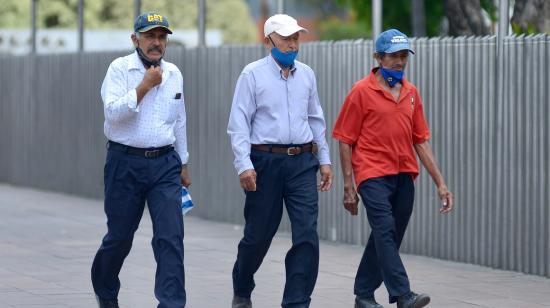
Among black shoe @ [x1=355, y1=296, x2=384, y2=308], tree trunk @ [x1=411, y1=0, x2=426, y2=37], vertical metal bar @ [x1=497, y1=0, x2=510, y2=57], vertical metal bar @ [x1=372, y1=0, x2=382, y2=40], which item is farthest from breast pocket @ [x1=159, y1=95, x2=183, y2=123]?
tree trunk @ [x1=411, y1=0, x2=426, y2=37]

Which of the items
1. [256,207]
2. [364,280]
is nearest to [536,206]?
[364,280]

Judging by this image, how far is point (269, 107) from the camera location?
9.00m

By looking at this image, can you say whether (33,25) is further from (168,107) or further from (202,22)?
(168,107)

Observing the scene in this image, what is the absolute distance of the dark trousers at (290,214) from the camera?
888cm

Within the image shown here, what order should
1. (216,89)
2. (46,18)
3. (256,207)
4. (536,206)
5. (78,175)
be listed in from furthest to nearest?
(46,18) → (78,175) → (216,89) → (536,206) → (256,207)

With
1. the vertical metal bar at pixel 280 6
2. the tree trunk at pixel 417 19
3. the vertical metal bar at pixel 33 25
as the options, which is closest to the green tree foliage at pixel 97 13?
the vertical metal bar at pixel 33 25

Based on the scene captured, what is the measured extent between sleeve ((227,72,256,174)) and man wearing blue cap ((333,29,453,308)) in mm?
651

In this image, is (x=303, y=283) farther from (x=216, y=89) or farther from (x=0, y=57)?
(x=0, y=57)

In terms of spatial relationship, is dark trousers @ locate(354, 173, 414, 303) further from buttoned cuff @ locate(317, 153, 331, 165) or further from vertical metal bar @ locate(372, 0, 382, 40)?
vertical metal bar @ locate(372, 0, 382, 40)

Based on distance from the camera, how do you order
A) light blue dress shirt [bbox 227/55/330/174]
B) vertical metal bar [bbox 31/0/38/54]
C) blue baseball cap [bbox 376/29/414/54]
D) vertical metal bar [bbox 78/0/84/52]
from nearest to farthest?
light blue dress shirt [bbox 227/55/330/174] → blue baseball cap [bbox 376/29/414/54] → vertical metal bar [bbox 78/0/84/52] → vertical metal bar [bbox 31/0/38/54]

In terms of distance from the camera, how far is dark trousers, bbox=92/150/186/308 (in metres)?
8.50

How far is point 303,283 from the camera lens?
349 inches

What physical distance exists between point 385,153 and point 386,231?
50 cm

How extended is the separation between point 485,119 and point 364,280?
3.25 m
